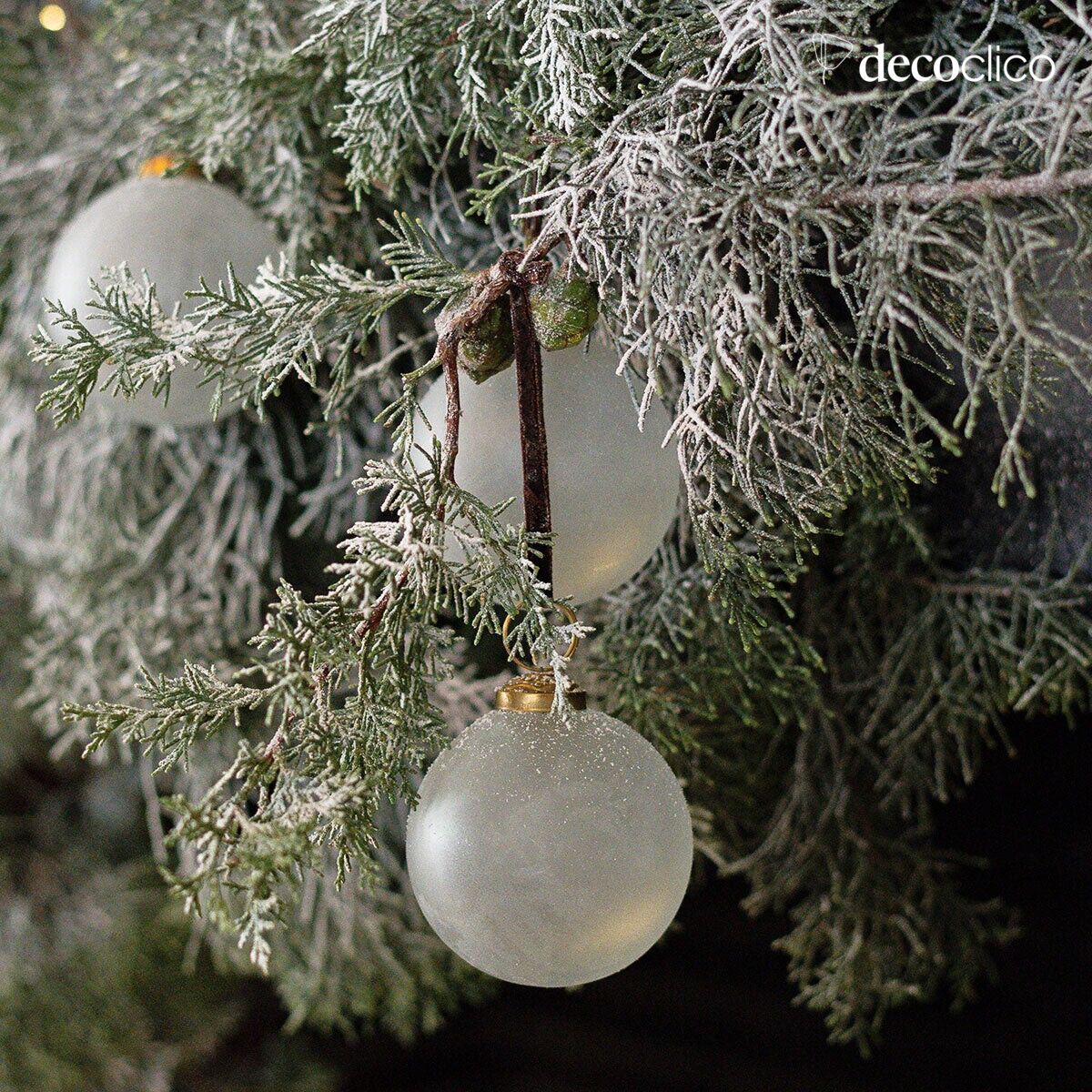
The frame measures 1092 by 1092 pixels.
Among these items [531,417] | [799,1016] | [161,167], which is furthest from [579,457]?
[799,1016]

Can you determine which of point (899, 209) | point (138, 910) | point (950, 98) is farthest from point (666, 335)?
point (138, 910)

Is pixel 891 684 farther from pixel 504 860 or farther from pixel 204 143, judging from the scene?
pixel 204 143

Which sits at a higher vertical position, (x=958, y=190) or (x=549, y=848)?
(x=958, y=190)

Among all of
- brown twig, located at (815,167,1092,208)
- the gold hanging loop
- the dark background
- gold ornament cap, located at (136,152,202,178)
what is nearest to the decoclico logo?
brown twig, located at (815,167,1092,208)

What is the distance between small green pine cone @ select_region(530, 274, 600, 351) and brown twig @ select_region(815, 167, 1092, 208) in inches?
3.0

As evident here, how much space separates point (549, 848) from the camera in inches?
12.9

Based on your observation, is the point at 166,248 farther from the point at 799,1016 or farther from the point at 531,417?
the point at 799,1016

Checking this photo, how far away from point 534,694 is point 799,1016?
1.89 feet

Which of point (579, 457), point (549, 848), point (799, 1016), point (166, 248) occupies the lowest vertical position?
point (799, 1016)

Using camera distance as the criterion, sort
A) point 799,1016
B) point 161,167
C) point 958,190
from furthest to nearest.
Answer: point 799,1016 < point 161,167 < point 958,190

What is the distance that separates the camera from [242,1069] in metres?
0.92

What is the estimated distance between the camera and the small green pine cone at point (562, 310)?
34cm

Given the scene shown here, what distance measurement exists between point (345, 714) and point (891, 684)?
11.4 inches

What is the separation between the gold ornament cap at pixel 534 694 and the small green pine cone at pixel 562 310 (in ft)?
0.35
